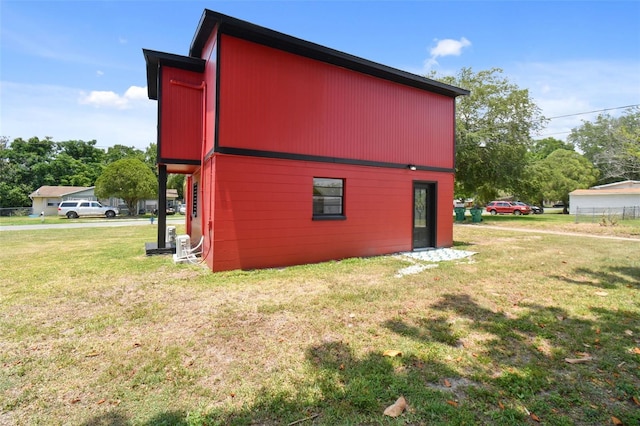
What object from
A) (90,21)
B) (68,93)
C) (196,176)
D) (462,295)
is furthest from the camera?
(68,93)

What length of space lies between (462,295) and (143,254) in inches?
316

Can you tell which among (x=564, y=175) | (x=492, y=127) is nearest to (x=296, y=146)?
(x=492, y=127)

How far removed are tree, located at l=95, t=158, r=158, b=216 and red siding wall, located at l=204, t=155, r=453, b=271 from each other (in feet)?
87.3

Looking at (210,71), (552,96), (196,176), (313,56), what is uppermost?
(552,96)

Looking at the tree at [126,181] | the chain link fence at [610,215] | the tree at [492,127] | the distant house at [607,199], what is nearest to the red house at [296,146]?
the tree at [492,127]

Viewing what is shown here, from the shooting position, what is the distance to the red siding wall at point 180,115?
7707mm

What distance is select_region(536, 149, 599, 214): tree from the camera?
33844 mm

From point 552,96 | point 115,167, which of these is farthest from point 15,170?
point 552,96

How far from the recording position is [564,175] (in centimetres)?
3509

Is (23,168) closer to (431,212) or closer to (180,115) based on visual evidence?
(180,115)

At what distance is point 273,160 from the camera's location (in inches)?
267

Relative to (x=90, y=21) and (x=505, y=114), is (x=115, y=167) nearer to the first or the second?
(x=90, y=21)

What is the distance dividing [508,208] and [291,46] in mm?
32899

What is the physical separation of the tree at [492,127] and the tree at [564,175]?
13228mm
